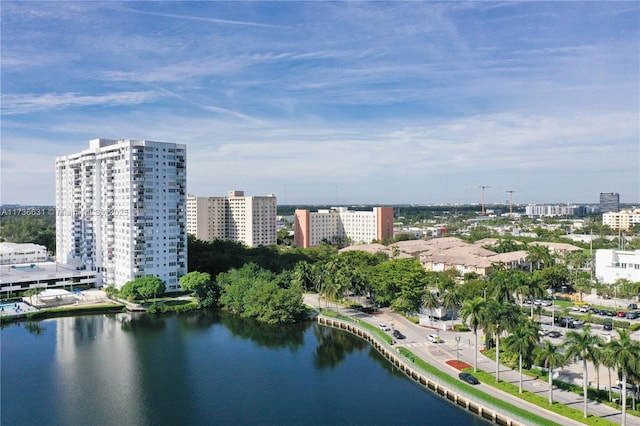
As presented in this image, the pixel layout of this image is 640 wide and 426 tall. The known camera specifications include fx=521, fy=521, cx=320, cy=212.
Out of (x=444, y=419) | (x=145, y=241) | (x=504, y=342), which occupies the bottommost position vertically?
(x=444, y=419)

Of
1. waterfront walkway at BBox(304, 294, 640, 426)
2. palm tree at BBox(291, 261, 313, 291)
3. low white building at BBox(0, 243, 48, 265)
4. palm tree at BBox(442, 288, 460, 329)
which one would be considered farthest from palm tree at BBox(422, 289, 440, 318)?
low white building at BBox(0, 243, 48, 265)

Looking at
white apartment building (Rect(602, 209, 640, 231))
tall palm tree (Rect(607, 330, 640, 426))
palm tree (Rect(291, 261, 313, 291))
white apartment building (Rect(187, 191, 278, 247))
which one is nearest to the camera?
tall palm tree (Rect(607, 330, 640, 426))

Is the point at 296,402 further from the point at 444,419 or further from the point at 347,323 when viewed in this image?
the point at 347,323

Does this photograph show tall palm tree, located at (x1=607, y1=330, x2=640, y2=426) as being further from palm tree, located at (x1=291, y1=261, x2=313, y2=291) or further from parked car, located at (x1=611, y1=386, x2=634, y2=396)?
palm tree, located at (x1=291, y1=261, x2=313, y2=291)

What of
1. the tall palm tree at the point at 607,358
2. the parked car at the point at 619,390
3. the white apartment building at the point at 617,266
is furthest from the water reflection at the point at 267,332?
the white apartment building at the point at 617,266

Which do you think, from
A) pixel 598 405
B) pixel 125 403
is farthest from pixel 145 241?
pixel 598 405

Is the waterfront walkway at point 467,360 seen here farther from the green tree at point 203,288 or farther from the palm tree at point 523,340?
the green tree at point 203,288
